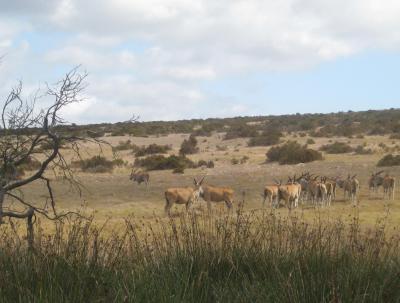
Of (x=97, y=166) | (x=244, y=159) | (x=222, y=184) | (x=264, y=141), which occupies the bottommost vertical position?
(x=222, y=184)

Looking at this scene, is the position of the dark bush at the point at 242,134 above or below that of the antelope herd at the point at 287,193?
above

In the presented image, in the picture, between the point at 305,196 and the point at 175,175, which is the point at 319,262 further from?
the point at 175,175

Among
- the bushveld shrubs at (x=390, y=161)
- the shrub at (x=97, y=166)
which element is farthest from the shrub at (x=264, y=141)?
the bushveld shrubs at (x=390, y=161)

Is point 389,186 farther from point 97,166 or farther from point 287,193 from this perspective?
point 97,166

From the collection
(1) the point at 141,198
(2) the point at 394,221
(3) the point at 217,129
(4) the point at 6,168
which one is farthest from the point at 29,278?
(3) the point at 217,129

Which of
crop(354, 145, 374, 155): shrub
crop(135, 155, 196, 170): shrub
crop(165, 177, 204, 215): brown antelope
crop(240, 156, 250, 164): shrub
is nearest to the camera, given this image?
crop(165, 177, 204, 215): brown antelope

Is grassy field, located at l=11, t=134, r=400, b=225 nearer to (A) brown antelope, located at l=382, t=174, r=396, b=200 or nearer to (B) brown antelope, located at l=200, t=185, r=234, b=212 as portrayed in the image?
(A) brown antelope, located at l=382, t=174, r=396, b=200

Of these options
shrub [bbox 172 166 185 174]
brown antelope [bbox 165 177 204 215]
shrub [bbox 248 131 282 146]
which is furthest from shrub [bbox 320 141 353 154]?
brown antelope [bbox 165 177 204 215]

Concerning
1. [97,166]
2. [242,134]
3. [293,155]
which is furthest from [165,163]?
[242,134]

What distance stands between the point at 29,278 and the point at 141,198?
847 inches

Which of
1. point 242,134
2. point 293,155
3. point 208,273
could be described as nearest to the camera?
point 208,273

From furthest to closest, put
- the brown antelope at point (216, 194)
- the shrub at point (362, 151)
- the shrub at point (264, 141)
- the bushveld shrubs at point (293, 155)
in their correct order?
the shrub at point (264, 141) < the shrub at point (362, 151) < the bushveld shrubs at point (293, 155) < the brown antelope at point (216, 194)

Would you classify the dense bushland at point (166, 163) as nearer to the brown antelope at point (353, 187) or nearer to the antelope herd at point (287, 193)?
the antelope herd at point (287, 193)

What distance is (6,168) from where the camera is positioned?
1001cm
